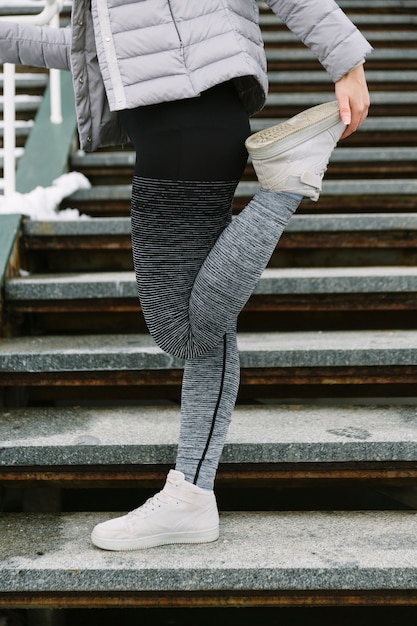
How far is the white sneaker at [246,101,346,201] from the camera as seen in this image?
142 centimetres

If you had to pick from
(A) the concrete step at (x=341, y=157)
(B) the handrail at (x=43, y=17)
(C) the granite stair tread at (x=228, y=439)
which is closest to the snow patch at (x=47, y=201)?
(A) the concrete step at (x=341, y=157)

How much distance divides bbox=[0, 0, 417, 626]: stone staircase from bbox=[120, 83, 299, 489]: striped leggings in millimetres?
493

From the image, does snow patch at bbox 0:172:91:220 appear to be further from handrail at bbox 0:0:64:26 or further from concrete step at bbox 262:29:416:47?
concrete step at bbox 262:29:416:47

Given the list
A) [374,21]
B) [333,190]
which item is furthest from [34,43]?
[374,21]

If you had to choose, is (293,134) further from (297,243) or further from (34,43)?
(297,243)

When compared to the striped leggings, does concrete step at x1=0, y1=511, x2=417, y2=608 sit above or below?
below

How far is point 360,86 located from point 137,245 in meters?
0.54

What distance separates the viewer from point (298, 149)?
4.69 feet

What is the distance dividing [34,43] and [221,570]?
1.27 metres

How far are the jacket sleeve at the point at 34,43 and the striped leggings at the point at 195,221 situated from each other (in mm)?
319

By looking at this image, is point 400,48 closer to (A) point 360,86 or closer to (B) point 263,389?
(B) point 263,389

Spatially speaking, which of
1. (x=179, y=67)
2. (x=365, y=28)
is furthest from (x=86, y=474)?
(x=365, y=28)

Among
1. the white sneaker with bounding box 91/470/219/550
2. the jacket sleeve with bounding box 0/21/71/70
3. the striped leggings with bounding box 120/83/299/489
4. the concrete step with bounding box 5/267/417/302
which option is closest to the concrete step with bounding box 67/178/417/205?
the concrete step with bounding box 5/267/417/302

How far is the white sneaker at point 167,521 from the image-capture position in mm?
1634
